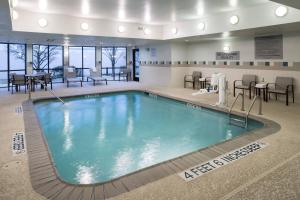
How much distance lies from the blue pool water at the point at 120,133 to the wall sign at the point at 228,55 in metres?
2.65

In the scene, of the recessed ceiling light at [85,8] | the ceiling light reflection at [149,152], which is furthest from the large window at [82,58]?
the ceiling light reflection at [149,152]

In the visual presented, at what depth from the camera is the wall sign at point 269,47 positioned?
6.90m

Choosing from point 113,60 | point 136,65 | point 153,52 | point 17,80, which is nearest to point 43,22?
point 17,80

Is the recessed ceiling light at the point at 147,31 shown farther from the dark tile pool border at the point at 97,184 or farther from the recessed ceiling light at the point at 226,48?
the dark tile pool border at the point at 97,184

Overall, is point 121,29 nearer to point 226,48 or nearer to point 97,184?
point 226,48

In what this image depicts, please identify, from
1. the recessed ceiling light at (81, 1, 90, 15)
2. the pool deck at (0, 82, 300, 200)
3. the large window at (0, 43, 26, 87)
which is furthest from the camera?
the large window at (0, 43, 26, 87)

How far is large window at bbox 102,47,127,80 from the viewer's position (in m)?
14.2

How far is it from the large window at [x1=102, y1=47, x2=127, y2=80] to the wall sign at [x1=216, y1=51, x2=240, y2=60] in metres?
6.76

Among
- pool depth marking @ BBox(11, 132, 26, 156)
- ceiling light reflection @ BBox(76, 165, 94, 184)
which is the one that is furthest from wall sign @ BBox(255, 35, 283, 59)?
pool depth marking @ BBox(11, 132, 26, 156)

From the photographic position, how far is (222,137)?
4539 millimetres

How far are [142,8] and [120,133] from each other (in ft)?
10.3


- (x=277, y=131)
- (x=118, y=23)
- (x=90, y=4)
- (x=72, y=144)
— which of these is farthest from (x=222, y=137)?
(x=118, y=23)

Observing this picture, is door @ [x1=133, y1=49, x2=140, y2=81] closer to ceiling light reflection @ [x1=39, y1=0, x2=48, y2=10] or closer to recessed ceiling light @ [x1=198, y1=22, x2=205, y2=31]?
recessed ceiling light @ [x1=198, y1=22, x2=205, y2=31]

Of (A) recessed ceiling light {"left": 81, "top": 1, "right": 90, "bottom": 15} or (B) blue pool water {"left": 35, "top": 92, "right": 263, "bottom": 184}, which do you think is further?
(A) recessed ceiling light {"left": 81, "top": 1, "right": 90, "bottom": 15}
